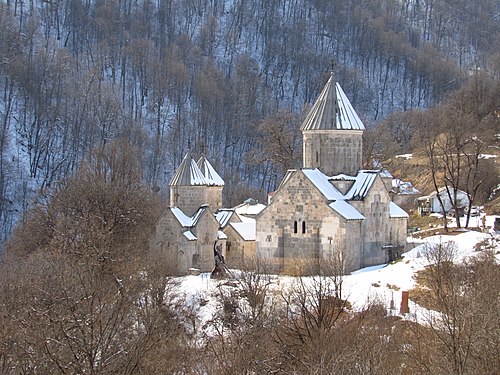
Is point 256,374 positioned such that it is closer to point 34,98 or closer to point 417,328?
point 417,328

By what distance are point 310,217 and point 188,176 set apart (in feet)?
25.3

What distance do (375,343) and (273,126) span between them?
119ft

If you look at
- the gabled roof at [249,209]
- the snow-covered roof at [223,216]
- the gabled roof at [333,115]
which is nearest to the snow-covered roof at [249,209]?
the gabled roof at [249,209]

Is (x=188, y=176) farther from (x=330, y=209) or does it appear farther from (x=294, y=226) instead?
(x=330, y=209)

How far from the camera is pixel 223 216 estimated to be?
134 feet

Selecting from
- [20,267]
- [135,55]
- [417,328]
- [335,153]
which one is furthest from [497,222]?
[135,55]

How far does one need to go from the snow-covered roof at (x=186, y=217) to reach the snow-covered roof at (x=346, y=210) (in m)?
6.91

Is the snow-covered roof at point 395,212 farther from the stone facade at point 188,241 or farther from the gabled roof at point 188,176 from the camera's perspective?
the gabled roof at point 188,176

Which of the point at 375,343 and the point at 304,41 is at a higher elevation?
the point at 304,41

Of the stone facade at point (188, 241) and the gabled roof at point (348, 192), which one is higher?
the gabled roof at point (348, 192)

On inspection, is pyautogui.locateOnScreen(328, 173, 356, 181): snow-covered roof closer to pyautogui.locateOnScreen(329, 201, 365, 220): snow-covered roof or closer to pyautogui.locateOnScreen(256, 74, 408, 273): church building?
pyautogui.locateOnScreen(256, 74, 408, 273): church building

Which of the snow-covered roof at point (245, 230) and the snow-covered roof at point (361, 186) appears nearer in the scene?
the snow-covered roof at point (361, 186)

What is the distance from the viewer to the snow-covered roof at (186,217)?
38.2 meters

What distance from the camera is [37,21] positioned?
251 ft
